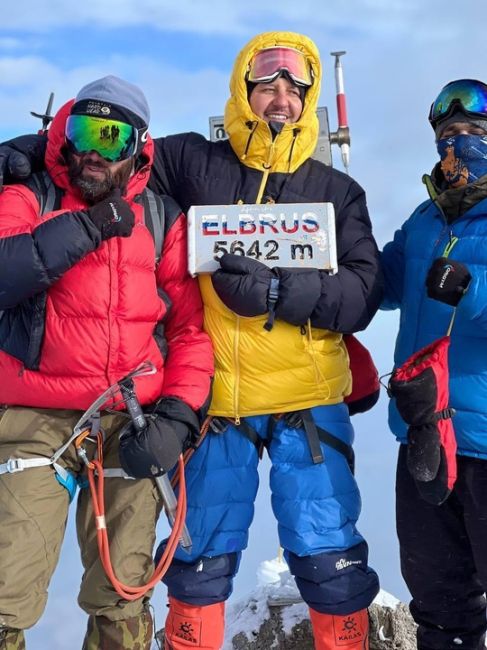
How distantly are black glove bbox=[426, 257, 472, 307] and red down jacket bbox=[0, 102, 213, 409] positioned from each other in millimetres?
1163

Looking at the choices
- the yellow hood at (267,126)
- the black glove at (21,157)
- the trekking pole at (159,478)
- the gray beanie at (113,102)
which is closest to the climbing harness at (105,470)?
the trekking pole at (159,478)

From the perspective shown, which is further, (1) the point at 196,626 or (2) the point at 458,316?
(1) the point at 196,626

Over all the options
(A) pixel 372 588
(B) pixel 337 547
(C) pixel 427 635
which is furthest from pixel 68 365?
(C) pixel 427 635

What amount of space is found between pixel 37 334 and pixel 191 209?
0.98 m

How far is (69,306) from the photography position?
298cm

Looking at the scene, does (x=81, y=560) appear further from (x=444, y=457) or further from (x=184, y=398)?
(x=444, y=457)

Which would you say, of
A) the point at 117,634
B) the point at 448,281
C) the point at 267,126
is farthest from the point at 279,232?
the point at 117,634

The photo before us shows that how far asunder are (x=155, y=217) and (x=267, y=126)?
0.78 m

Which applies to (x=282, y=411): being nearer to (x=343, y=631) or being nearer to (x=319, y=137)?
(x=343, y=631)

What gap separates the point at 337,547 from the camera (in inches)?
134

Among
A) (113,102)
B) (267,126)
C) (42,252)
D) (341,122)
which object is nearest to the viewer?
(42,252)

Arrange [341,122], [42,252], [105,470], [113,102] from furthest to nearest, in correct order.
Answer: [341,122]
[113,102]
[105,470]
[42,252]

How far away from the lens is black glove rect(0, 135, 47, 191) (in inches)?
123

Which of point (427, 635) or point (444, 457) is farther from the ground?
point (444, 457)
